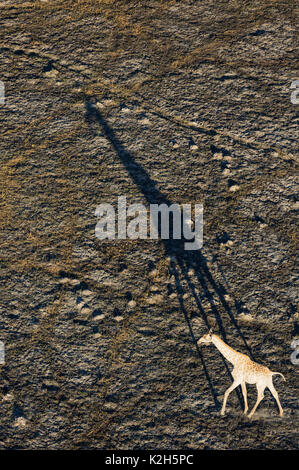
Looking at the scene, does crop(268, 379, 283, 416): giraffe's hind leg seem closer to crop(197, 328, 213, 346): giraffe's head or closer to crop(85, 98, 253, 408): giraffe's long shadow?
crop(85, 98, 253, 408): giraffe's long shadow

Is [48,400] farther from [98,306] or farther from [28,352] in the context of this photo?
[98,306]

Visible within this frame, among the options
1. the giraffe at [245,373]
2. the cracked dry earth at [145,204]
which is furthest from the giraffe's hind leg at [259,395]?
the cracked dry earth at [145,204]

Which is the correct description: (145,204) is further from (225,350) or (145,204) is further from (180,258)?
(225,350)

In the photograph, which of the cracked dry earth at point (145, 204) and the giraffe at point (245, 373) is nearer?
the giraffe at point (245, 373)

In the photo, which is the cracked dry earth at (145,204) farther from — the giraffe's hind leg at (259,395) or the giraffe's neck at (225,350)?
the giraffe's neck at (225,350)

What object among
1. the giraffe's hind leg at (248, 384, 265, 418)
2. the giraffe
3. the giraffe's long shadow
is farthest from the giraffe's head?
the giraffe's hind leg at (248, 384, 265, 418)

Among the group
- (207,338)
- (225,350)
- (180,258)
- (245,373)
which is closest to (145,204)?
(180,258)
